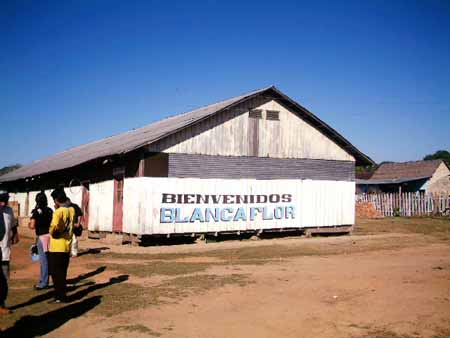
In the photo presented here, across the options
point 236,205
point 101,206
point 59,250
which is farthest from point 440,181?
point 59,250

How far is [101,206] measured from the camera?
19.7m

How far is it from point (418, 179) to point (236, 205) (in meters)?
27.6

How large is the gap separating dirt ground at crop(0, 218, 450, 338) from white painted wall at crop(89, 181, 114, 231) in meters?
3.58

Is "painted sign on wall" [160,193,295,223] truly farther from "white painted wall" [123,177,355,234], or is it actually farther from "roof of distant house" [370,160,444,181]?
"roof of distant house" [370,160,444,181]

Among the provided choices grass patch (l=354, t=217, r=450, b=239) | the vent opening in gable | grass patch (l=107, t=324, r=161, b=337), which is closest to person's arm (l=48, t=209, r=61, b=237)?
grass patch (l=107, t=324, r=161, b=337)

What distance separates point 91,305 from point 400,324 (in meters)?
4.60

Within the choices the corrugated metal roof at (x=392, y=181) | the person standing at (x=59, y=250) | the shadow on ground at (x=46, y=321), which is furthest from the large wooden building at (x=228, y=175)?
the corrugated metal roof at (x=392, y=181)

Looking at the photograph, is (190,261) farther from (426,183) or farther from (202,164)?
(426,183)

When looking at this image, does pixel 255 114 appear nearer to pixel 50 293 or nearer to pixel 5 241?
pixel 50 293

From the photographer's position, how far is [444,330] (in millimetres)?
6512

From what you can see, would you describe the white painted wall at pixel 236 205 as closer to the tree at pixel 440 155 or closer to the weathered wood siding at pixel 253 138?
the weathered wood siding at pixel 253 138

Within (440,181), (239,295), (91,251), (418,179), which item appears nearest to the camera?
(239,295)

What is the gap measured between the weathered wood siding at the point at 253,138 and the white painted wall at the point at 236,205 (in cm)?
113

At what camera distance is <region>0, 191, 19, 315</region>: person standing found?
7191 millimetres
